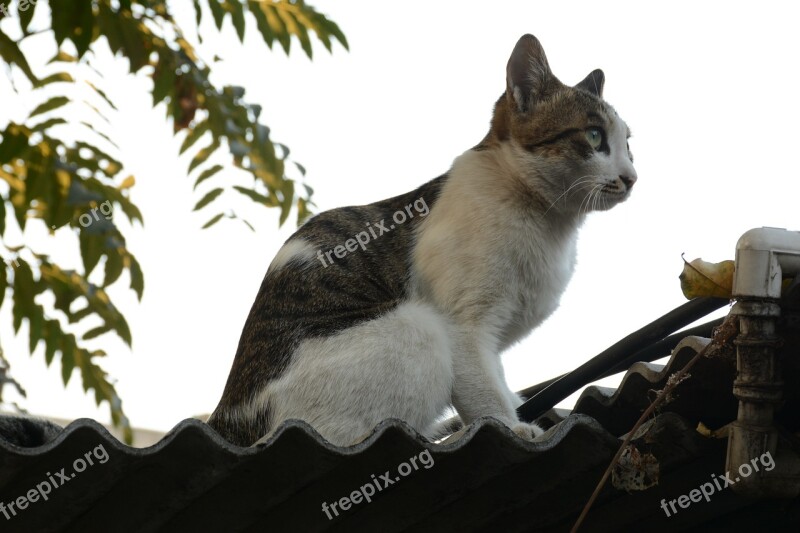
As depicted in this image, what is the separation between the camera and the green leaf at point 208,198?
12.8ft

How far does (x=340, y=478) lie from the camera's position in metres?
1.99

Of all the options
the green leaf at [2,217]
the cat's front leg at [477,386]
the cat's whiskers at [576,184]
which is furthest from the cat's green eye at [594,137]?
the green leaf at [2,217]

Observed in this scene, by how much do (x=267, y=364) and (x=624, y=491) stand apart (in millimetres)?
1242

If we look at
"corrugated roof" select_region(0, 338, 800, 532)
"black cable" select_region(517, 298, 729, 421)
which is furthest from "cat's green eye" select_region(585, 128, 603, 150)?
"corrugated roof" select_region(0, 338, 800, 532)

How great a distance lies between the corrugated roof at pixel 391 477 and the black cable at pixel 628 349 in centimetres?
9

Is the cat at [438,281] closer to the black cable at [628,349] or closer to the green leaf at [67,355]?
the black cable at [628,349]

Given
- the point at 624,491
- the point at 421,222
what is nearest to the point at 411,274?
the point at 421,222

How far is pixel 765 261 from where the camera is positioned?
5.88 ft

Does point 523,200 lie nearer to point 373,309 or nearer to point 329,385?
point 373,309

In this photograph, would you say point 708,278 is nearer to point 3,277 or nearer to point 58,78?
point 3,277

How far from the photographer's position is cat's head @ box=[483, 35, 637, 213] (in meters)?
3.43

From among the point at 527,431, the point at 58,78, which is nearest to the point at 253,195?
the point at 58,78

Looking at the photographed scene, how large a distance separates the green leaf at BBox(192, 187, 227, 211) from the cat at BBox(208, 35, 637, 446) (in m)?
0.70

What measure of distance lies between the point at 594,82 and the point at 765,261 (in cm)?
248
